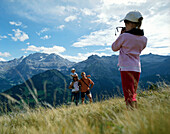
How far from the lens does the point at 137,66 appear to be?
3.51m

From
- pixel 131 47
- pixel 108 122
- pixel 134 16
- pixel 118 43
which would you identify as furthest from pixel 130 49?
pixel 108 122

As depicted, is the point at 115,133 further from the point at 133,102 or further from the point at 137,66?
the point at 137,66

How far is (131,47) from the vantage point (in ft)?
11.4

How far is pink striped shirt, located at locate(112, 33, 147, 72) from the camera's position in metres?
3.45

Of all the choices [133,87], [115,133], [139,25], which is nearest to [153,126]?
[115,133]

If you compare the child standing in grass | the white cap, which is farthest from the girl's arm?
the white cap

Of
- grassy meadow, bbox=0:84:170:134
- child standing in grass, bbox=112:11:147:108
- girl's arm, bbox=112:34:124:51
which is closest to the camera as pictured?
grassy meadow, bbox=0:84:170:134

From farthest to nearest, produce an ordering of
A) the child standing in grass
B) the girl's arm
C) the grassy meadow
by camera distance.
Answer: the girl's arm, the child standing in grass, the grassy meadow

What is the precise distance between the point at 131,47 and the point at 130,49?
0.18ft

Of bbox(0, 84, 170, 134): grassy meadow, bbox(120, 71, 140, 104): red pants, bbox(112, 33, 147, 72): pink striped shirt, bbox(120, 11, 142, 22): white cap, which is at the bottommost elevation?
bbox(0, 84, 170, 134): grassy meadow

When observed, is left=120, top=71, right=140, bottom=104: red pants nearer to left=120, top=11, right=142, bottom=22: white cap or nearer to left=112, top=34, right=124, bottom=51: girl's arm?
left=112, top=34, right=124, bottom=51: girl's arm

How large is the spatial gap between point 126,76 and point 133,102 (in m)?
0.65

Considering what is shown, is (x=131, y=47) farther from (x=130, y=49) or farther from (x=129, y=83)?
(x=129, y=83)

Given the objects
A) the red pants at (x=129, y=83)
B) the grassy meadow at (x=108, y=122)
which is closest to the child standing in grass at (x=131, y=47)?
the red pants at (x=129, y=83)
